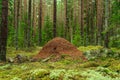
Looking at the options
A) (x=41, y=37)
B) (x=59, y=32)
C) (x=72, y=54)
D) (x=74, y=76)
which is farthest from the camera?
(x=59, y=32)

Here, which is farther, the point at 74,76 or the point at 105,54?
the point at 105,54

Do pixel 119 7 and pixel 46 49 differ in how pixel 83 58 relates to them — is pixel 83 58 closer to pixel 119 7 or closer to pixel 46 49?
pixel 46 49

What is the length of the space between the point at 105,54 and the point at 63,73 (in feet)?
21.5

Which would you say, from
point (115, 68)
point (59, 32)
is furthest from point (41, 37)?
point (115, 68)

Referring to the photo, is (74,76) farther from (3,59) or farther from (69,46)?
(69,46)

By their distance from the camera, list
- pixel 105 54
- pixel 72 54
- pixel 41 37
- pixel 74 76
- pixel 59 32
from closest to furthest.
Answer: pixel 74 76
pixel 105 54
pixel 72 54
pixel 41 37
pixel 59 32

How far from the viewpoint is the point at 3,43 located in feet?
41.3

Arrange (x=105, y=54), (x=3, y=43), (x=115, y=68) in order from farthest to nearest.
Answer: (x=105, y=54)
(x=3, y=43)
(x=115, y=68)

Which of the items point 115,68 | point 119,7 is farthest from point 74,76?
point 119,7

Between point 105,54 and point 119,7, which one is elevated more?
point 119,7

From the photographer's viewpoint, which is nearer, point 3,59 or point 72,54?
point 3,59

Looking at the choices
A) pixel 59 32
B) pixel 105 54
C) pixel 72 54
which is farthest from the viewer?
pixel 59 32

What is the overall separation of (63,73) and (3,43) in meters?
6.04

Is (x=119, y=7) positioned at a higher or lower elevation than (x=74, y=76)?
higher
